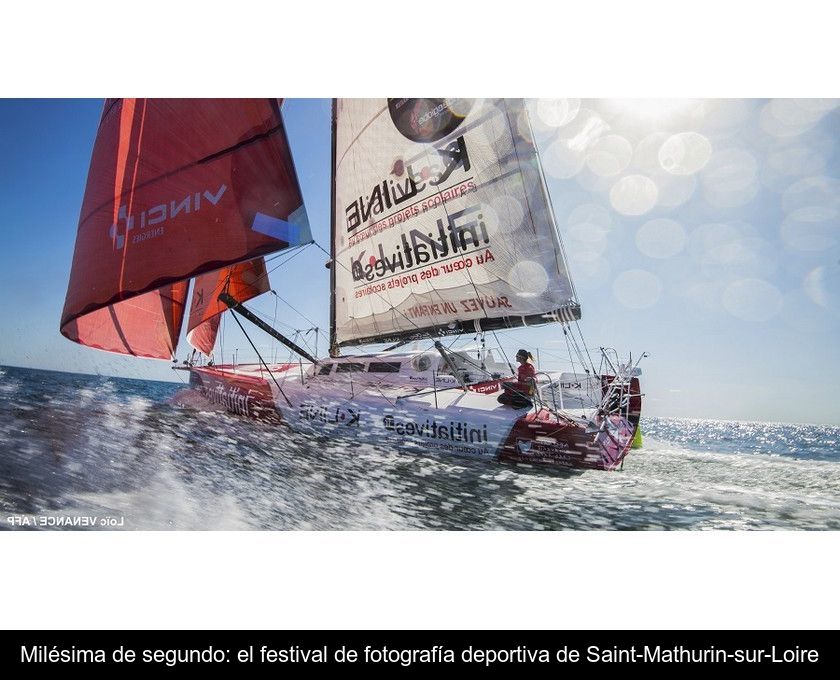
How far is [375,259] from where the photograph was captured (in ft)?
19.4

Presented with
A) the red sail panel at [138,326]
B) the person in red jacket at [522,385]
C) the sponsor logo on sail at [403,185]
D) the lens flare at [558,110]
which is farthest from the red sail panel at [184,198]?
the person in red jacket at [522,385]

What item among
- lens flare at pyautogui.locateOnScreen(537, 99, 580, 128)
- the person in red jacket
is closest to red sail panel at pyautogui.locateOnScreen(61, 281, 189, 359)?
the person in red jacket

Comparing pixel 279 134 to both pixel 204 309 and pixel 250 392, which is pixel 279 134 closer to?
pixel 250 392

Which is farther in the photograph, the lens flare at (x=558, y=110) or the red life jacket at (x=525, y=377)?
the red life jacket at (x=525, y=377)

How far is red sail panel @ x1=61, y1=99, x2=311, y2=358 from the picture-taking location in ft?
12.2

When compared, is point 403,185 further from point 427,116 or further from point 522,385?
point 522,385

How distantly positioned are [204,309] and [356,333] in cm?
342

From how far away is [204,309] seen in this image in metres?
7.77

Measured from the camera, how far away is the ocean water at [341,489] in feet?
9.39

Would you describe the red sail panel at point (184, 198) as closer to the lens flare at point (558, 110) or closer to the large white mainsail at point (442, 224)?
the large white mainsail at point (442, 224)

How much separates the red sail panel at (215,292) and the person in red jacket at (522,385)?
10.9 feet

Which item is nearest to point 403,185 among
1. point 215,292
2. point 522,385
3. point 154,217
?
point 154,217

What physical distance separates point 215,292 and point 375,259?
3.34 m
